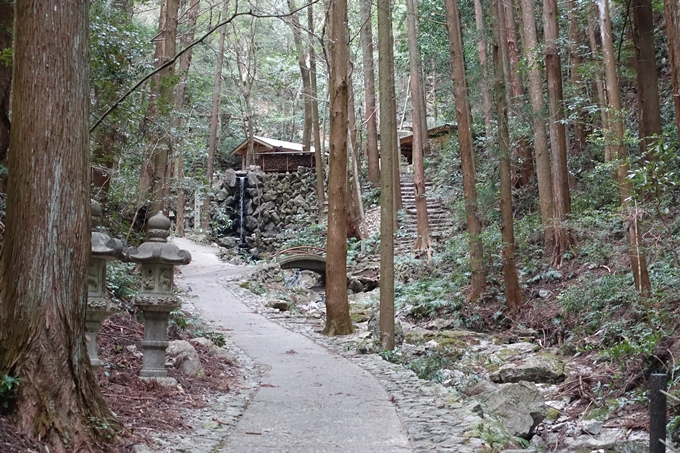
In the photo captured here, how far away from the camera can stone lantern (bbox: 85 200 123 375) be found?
5598mm

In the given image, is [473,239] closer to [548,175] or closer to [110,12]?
[548,175]

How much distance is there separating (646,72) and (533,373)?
7599 millimetres

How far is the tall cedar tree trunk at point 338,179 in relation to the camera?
1273 cm

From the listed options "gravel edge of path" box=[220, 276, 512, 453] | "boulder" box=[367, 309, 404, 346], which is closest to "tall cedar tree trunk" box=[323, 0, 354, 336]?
"boulder" box=[367, 309, 404, 346]

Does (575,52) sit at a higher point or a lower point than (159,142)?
higher

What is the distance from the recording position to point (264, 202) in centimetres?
3722

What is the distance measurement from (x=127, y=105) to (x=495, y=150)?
28.8 feet

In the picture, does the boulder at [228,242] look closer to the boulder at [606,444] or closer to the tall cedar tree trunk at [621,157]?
the tall cedar tree trunk at [621,157]

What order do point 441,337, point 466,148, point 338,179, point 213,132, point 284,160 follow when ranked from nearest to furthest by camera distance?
point 338,179 → point 441,337 → point 466,148 → point 213,132 → point 284,160

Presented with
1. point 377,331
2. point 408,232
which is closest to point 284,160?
point 408,232

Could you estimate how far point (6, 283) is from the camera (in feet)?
14.0

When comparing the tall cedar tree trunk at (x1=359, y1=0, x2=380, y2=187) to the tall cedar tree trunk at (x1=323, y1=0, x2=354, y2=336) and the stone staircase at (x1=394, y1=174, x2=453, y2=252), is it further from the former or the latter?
the tall cedar tree trunk at (x1=323, y1=0, x2=354, y2=336)

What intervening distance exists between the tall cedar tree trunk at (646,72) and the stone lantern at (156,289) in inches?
449

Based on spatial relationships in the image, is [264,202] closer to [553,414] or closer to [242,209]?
[242,209]
